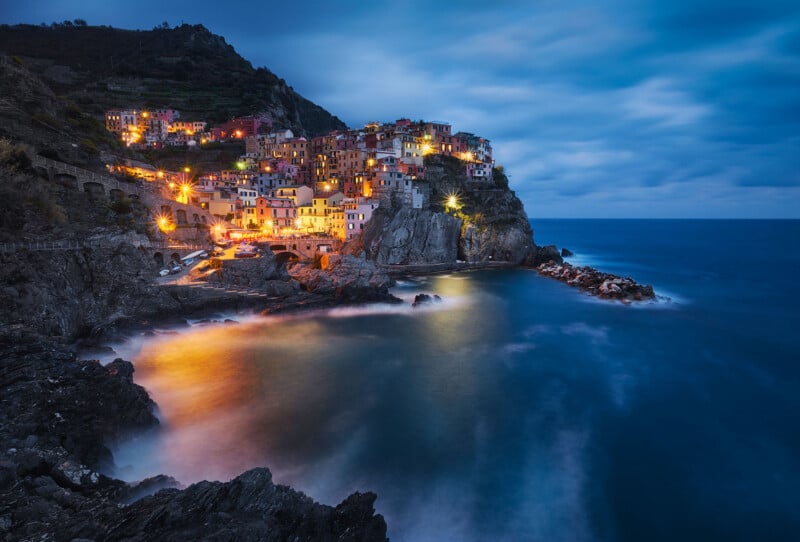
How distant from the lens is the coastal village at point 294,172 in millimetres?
46000

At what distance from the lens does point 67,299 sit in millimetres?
21016

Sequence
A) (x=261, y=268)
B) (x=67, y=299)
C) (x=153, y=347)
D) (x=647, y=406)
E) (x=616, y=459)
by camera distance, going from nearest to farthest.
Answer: (x=616, y=459)
(x=647, y=406)
(x=67, y=299)
(x=153, y=347)
(x=261, y=268)

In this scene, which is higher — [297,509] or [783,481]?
[297,509]

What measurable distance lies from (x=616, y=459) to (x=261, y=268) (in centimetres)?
2732

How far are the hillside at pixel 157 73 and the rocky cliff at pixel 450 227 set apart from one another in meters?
38.4

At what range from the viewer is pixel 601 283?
4059 centimetres

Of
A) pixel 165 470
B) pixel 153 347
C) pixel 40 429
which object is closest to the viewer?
pixel 40 429

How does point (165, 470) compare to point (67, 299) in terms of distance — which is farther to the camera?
point (67, 299)

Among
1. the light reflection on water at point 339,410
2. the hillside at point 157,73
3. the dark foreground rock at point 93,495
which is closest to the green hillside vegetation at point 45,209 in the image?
the light reflection on water at point 339,410

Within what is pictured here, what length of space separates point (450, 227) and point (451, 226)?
0.63 feet

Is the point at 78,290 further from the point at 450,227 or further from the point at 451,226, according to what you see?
the point at 451,226

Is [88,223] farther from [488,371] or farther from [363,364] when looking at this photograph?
[488,371]

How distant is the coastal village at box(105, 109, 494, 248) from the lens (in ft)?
151

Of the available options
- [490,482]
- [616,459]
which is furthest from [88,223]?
[616,459]
